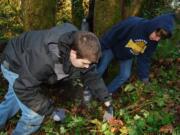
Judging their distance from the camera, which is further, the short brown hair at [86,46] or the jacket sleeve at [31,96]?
the jacket sleeve at [31,96]

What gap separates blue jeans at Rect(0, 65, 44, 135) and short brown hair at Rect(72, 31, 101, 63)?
98 cm

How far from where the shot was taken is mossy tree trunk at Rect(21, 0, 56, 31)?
6312 mm

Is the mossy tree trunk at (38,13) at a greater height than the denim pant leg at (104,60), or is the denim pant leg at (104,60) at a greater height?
the mossy tree trunk at (38,13)

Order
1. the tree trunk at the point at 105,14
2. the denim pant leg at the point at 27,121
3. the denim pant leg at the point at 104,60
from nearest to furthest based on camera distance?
the denim pant leg at the point at 27,121, the denim pant leg at the point at 104,60, the tree trunk at the point at 105,14

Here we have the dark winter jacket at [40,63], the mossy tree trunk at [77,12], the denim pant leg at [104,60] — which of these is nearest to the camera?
the dark winter jacket at [40,63]

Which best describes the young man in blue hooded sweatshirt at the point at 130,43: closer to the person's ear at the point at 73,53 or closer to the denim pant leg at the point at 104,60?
the denim pant leg at the point at 104,60

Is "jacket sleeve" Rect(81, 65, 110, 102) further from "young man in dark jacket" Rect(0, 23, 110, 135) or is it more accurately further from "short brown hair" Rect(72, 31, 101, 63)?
"short brown hair" Rect(72, 31, 101, 63)

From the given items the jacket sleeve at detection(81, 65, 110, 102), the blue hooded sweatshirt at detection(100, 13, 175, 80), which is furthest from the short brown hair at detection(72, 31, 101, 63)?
the blue hooded sweatshirt at detection(100, 13, 175, 80)

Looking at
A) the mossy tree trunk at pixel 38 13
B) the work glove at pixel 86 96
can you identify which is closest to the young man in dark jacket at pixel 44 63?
the work glove at pixel 86 96

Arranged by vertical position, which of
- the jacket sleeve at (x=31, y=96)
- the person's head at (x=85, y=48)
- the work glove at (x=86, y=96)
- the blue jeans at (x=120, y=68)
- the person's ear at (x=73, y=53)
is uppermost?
the person's head at (x=85, y=48)

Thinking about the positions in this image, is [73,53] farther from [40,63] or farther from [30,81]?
[30,81]

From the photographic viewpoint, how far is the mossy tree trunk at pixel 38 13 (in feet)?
20.7

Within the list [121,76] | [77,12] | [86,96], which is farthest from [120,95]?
[77,12]

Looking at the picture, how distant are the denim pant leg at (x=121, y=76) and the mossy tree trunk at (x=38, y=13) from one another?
1385 millimetres
